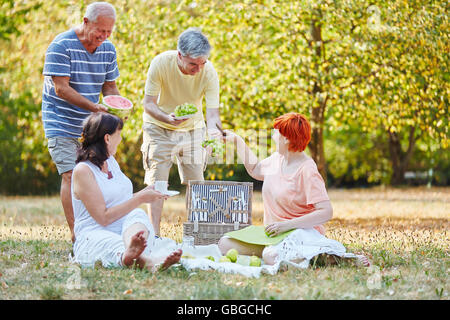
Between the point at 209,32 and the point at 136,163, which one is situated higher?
the point at 209,32

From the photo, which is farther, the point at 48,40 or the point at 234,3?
the point at 48,40

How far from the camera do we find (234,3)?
8.59 meters

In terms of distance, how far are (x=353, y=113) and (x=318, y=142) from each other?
1.07 m

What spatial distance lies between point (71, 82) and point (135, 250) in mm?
1839

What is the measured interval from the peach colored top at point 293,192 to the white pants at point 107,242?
0.94 meters

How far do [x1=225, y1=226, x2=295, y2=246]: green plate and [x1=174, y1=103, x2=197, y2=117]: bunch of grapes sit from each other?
1140mm

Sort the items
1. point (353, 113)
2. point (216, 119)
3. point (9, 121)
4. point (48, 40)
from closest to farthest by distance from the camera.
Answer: point (216, 119), point (353, 113), point (48, 40), point (9, 121)

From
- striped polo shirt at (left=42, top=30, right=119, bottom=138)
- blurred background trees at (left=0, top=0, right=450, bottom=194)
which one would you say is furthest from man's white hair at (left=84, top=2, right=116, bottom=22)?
blurred background trees at (left=0, top=0, right=450, bottom=194)

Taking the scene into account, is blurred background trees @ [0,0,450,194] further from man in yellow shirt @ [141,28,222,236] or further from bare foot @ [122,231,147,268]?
bare foot @ [122,231,147,268]

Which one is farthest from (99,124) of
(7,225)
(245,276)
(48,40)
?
(48,40)

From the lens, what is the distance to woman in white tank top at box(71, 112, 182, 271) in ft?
13.0

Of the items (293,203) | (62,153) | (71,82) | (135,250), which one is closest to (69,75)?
(71,82)
